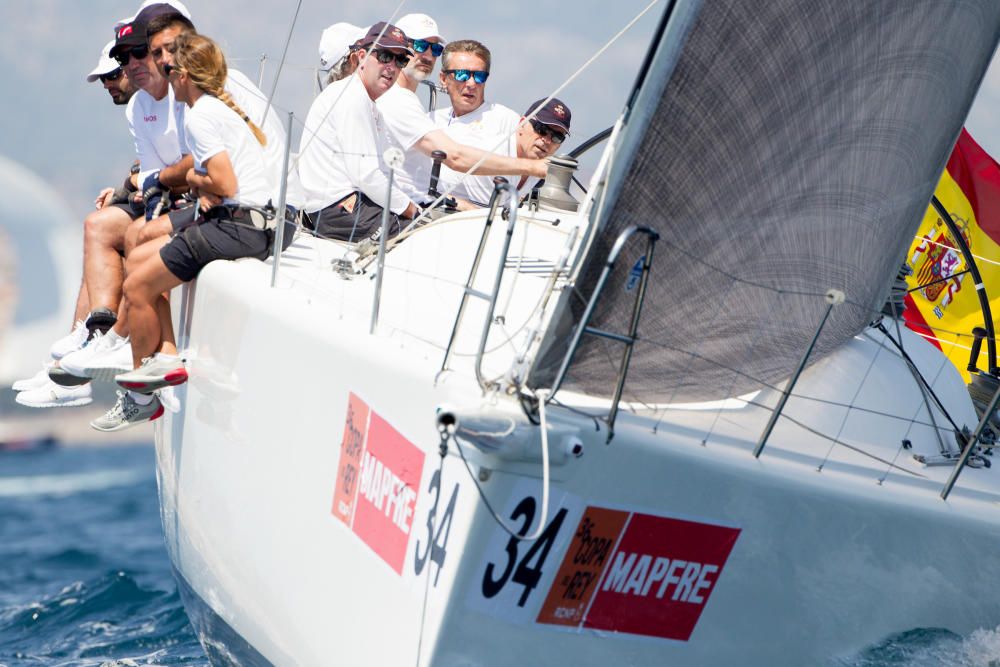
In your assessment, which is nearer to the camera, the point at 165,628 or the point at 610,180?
the point at 610,180

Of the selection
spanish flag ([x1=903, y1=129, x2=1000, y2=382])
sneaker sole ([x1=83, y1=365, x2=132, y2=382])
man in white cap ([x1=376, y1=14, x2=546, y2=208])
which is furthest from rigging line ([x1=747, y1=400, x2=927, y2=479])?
spanish flag ([x1=903, y1=129, x2=1000, y2=382])

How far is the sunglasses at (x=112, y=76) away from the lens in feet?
17.9

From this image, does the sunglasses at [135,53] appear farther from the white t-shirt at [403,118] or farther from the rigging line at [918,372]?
the rigging line at [918,372]

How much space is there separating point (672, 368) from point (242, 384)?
1402mm

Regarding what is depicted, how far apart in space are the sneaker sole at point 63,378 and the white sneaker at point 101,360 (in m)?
0.23

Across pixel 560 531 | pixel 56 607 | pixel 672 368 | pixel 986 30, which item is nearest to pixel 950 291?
pixel 986 30

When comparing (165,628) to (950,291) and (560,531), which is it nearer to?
(560,531)

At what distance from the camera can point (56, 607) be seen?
6809 mm

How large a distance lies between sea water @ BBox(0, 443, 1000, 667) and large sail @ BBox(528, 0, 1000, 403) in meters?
0.96

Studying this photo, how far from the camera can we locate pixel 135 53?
469 cm

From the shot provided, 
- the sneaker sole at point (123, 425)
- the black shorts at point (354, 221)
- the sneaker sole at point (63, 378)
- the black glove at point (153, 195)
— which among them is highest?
the black shorts at point (354, 221)

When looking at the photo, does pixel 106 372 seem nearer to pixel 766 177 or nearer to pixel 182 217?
pixel 182 217

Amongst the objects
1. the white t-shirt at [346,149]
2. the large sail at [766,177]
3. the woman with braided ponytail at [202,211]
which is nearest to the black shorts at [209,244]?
the woman with braided ponytail at [202,211]

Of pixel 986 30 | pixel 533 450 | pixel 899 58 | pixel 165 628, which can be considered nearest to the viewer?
pixel 533 450
